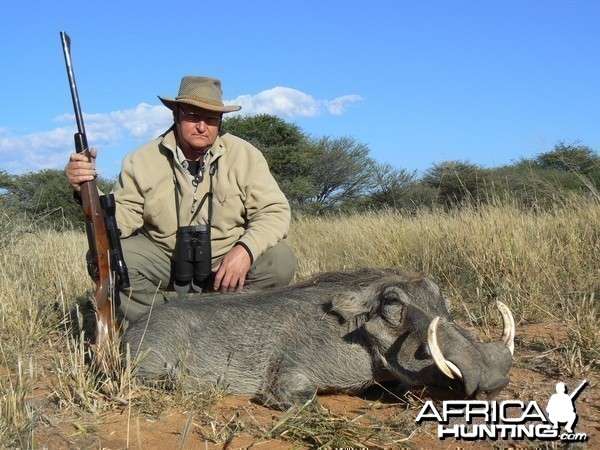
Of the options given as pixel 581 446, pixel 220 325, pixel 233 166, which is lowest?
pixel 581 446

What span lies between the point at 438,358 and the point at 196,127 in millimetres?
2516

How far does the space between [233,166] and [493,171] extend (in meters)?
11.1

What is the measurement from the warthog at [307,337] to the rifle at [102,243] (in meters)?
0.26

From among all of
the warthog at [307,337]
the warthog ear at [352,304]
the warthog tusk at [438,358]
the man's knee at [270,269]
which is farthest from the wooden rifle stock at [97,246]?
the warthog tusk at [438,358]

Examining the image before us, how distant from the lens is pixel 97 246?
3869 millimetres

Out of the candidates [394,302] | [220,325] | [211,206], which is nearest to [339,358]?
[394,302]

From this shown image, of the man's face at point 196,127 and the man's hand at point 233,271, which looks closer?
the man's hand at point 233,271

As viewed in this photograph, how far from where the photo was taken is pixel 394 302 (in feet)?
11.0

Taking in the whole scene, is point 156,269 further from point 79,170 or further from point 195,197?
point 79,170

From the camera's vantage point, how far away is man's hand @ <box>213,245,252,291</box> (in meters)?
4.24

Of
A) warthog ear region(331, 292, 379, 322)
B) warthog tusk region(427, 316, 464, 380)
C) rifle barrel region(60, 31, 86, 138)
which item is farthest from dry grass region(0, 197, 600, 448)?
rifle barrel region(60, 31, 86, 138)

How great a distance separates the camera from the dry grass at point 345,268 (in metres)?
3.01

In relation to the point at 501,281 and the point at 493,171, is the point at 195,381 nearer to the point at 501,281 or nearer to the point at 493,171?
the point at 501,281

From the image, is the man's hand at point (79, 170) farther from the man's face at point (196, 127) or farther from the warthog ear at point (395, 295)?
the warthog ear at point (395, 295)
